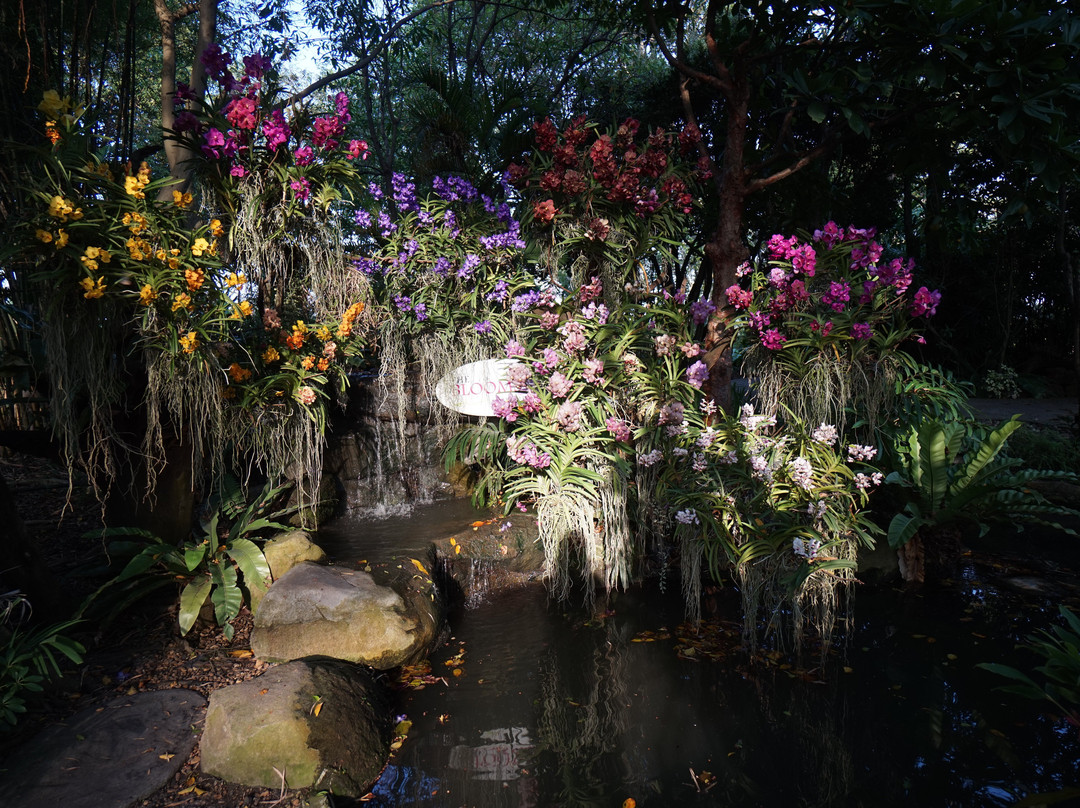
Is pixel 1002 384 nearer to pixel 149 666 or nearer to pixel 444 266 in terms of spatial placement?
pixel 444 266

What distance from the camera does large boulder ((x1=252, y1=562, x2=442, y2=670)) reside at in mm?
2582

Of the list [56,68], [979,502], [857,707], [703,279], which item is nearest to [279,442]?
[56,68]

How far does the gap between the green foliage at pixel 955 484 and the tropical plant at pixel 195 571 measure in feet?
10.7

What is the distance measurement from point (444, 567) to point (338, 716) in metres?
1.25

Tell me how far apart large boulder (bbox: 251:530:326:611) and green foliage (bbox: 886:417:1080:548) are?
299 centimetres

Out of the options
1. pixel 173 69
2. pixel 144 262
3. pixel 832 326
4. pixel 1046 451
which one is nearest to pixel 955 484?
pixel 832 326

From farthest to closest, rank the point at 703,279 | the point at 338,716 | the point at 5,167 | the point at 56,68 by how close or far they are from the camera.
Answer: the point at 703,279, the point at 56,68, the point at 5,167, the point at 338,716

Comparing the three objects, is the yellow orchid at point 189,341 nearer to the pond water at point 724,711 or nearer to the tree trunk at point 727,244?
the pond water at point 724,711

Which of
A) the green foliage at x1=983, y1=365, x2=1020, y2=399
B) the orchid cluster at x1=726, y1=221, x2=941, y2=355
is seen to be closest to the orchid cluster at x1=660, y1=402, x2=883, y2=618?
the orchid cluster at x1=726, y1=221, x2=941, y2=355

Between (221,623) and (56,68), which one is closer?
(221,623)

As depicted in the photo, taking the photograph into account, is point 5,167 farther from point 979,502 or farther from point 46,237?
point 979,502

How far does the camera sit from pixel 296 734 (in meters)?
2.04

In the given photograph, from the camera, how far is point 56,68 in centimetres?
354

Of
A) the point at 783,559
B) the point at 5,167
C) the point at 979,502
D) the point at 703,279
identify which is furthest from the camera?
the point at 703,279
